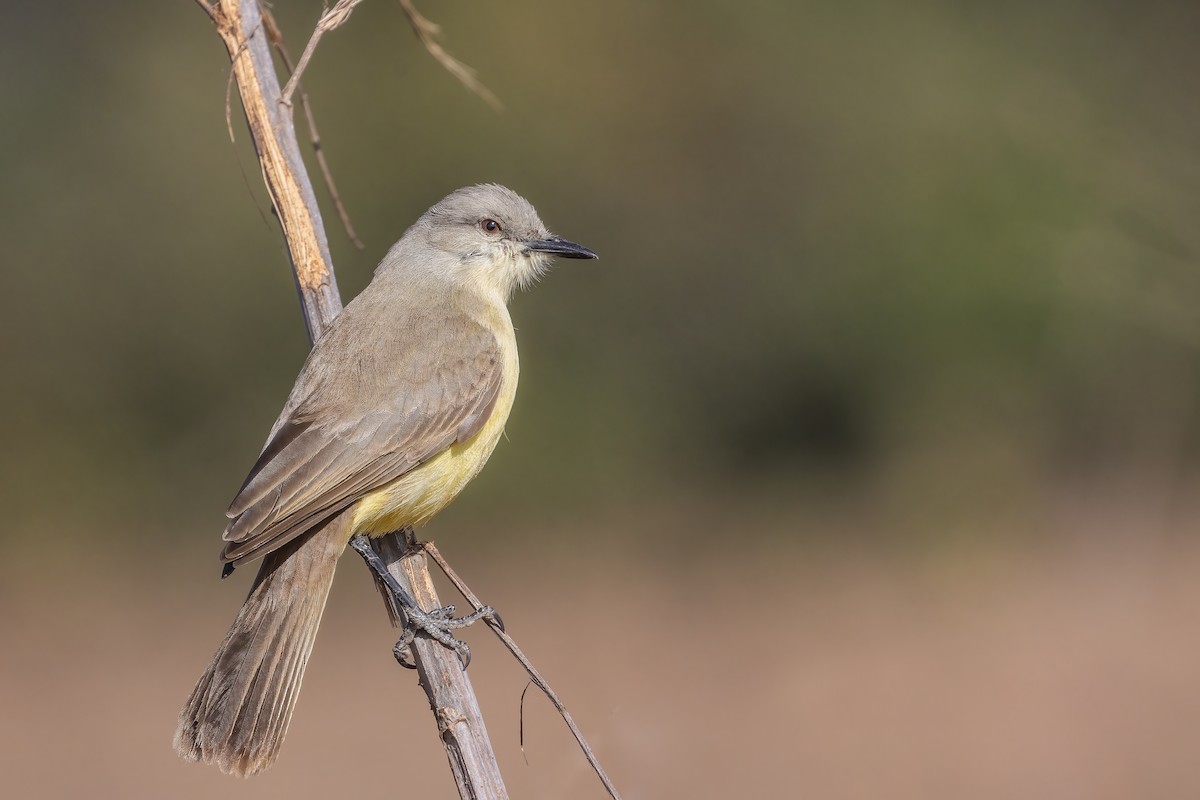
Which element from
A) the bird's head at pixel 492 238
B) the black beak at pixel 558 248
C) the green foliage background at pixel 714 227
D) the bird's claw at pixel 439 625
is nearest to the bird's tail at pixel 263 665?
the bird's claw at pixel 439 625

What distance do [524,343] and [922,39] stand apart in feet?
17.6

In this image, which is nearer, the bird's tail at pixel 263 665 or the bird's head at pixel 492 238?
the bird's tail at pixel 263 665

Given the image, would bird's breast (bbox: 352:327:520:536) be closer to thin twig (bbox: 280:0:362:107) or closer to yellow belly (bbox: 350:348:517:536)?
yellow belly (bbox: 350:348:517:536)

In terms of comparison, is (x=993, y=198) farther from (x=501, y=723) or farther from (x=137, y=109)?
(x=137, y=109)

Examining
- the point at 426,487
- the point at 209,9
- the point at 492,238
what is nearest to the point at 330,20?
the point at 209,9

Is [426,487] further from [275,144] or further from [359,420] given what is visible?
[275,144]

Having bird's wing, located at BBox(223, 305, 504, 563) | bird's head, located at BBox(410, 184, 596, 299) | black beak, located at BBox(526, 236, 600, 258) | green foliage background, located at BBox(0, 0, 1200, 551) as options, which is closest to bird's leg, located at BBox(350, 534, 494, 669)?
bird's wing, located at BBox(223, 305, 504, 563)

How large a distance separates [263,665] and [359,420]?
2.96ft

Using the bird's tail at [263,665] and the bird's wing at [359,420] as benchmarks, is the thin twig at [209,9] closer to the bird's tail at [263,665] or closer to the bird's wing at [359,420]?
the bird's wing at [359,420]

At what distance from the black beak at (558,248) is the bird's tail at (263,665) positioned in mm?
1682

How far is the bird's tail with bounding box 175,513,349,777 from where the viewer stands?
3.98 meters

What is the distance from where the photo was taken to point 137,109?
13.8 m

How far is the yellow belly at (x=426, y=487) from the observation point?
4547 millimetres

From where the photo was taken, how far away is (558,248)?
18.4 feet
